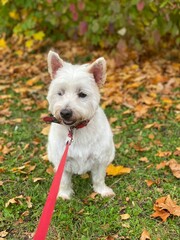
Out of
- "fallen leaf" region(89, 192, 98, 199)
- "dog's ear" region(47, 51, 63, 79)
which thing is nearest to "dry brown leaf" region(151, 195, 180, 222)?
"fallen leaf" region(89, 192, 98, 199)

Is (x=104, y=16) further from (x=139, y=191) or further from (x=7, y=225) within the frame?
(x=7, y=225)

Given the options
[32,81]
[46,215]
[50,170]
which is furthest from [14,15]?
[46,215]

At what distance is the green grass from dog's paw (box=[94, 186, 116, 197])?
0.21ft

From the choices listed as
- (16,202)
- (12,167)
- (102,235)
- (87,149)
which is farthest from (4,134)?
(102,235)

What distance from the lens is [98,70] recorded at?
11.1 ft

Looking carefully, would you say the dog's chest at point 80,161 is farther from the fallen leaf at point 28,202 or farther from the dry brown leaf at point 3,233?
the dry brown leaf at point 3,233

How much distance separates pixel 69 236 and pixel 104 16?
14.1 ft

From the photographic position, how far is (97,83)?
11.4ft

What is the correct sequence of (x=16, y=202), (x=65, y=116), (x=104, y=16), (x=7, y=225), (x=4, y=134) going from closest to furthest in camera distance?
(x=65, y=116) < (x=7, y=225) < (x=16, y=202) < (x=4, y=134) < (x=104, y=16)

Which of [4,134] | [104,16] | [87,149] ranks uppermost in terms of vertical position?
[104,16]

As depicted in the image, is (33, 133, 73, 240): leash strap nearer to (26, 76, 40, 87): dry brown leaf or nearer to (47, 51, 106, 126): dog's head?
(47, 51, 106, 126): dog's head

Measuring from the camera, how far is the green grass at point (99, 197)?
3.35m

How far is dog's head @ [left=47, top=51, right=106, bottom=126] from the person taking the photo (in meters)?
3.27

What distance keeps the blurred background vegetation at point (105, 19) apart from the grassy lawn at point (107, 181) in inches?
63.3
